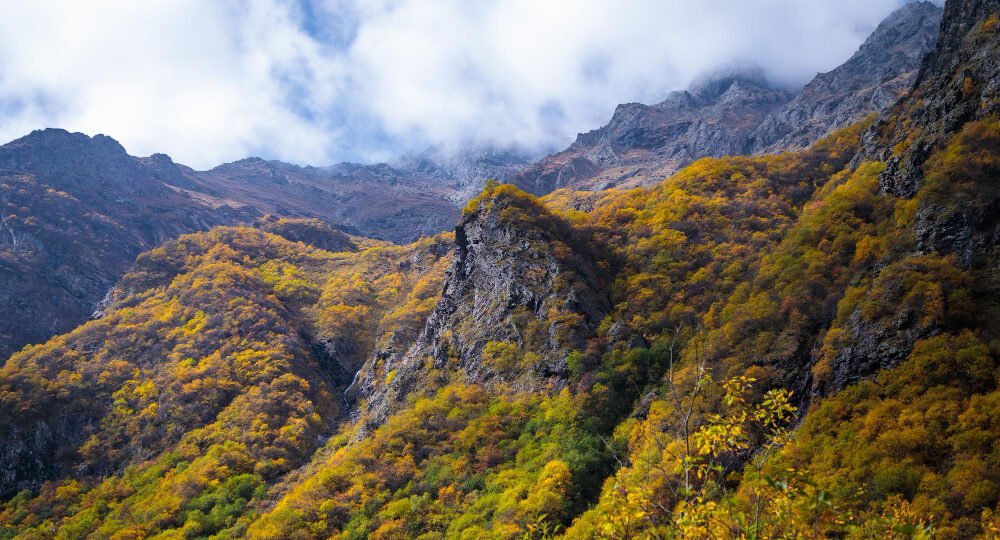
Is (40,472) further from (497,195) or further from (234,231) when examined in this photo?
(234,231)

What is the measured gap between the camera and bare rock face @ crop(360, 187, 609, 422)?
191 feet

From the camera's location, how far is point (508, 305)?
65562mm

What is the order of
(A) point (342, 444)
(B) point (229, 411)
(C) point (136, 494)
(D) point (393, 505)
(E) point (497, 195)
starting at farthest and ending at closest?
(E) point (497, 195), (B) point (229, 411), (A) point (342, 444), (C) point (136, 494), (D) point (393, 505)

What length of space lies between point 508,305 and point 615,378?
19.4 m

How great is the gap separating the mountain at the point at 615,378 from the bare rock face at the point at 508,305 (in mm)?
401

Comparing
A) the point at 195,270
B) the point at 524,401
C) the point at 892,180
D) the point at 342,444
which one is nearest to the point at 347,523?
the point at 524,401

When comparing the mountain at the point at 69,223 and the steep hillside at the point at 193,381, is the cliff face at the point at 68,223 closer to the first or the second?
the mountain at the point at 69,223

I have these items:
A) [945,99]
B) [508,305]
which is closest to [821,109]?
[945,99]

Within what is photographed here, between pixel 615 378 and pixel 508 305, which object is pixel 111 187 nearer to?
pixel 508 305

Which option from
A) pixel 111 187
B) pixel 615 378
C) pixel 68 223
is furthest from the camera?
pixel 111 187

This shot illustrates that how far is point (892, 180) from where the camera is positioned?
4944 centimetres

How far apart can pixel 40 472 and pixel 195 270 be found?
176ft

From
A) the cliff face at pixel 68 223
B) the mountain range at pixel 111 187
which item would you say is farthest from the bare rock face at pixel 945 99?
the cliff face at pixel 68 223

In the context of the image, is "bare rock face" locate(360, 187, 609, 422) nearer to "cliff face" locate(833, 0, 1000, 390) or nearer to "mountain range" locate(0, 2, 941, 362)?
"cliff face" locate(833, 0, 1000, 390)
